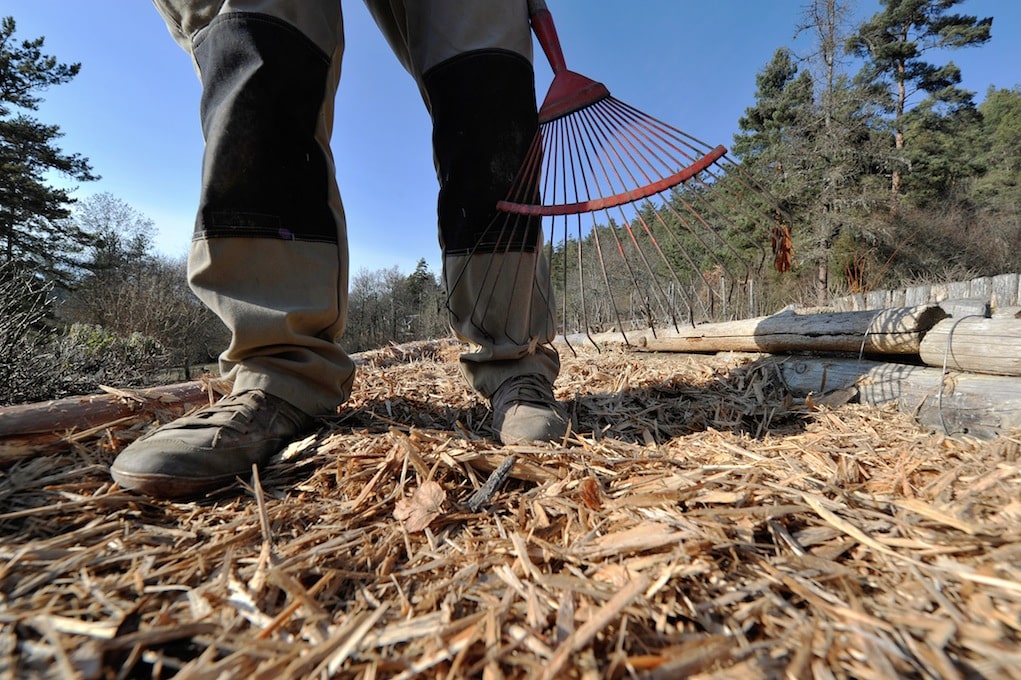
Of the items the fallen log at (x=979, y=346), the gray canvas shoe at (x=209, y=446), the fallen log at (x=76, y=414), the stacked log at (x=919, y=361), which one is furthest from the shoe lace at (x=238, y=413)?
the fallen log at (x=979, y=346)

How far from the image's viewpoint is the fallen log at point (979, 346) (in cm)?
133

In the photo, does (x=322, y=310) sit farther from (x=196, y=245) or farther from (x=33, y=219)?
(x=33, y=219)

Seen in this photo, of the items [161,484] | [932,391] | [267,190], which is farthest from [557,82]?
[932,391]

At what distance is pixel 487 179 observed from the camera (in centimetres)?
120

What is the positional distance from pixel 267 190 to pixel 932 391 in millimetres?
2137

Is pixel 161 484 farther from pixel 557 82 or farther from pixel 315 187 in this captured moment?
pixel 557 82

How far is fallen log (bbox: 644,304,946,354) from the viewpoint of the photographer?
164cm

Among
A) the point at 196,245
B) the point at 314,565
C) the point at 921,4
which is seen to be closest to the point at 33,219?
the point at 196,245

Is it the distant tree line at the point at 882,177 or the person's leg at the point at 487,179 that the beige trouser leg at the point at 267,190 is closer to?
the person's leg at the point at 487,179

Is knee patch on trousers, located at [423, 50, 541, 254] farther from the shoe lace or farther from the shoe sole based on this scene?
the shoe sole

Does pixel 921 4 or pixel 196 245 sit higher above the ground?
pixel 921 4

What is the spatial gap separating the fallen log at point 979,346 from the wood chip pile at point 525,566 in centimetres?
68

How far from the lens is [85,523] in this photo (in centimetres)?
72

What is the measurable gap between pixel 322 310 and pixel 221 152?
431mm
